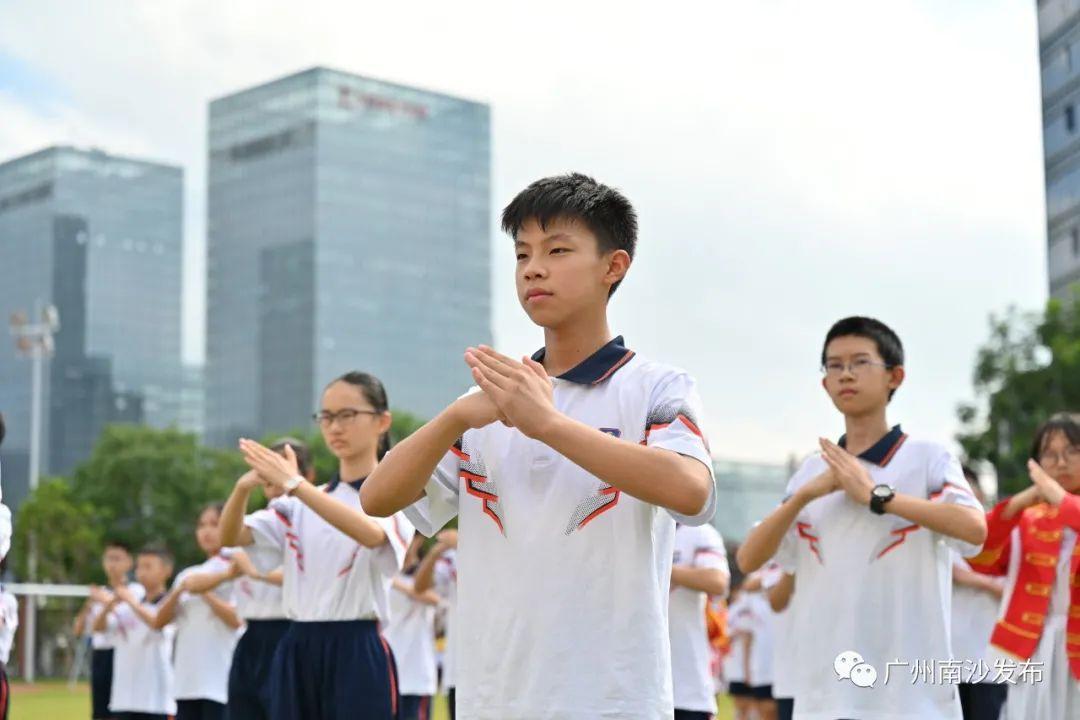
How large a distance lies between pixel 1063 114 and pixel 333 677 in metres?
39.9

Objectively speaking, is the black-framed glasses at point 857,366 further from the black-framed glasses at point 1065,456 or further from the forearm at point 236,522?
the forearm at point 236,522

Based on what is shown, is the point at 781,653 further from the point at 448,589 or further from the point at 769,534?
the point at 769,534

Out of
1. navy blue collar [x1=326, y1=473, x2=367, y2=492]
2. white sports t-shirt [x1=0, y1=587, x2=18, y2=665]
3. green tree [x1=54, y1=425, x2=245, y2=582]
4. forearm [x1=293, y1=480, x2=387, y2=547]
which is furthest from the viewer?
green tree [x1=54, y1=425, x2=245, y2=582]

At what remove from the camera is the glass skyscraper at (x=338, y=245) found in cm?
9319

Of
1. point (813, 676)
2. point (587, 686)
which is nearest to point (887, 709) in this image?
point (813, 676)

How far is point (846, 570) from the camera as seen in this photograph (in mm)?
5500


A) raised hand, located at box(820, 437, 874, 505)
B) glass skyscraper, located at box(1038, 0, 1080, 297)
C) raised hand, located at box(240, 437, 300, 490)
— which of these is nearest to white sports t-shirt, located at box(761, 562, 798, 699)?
raised hand, located at box(820, 437, 874, 505)

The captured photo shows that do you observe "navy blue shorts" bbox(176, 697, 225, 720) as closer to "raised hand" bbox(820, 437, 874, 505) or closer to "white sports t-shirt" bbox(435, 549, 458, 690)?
"white sports t-shirt" bbox(435, 549, 458, 690)

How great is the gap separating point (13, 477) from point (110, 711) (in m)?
80.6

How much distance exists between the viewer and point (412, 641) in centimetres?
1165

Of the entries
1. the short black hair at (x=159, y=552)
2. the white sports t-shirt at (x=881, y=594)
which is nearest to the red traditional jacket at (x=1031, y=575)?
the white sports t-shirt at (x=881, y=594)

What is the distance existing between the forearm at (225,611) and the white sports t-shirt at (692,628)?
330 cm

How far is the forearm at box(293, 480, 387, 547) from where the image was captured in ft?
18.9

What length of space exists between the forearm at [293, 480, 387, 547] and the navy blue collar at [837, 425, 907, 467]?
188 centimetres
